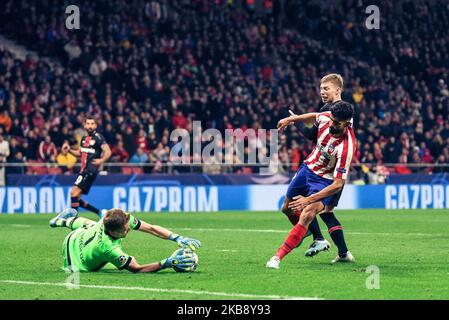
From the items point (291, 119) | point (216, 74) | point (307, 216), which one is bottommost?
point (307, 216)

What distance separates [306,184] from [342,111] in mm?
1287

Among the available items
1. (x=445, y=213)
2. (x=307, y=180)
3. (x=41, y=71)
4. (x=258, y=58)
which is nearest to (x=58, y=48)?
(x=41, y=71)

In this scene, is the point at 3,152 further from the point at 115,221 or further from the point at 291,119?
the point at 115,221

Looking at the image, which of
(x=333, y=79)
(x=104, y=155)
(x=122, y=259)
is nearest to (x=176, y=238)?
(x=122, y=259)

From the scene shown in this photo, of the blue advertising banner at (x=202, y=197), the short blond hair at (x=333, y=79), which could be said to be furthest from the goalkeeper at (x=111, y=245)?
the blue advertising banner at (x=202, y=197)

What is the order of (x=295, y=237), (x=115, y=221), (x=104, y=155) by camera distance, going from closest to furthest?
(x=115, y=221), (x=295, y=237), (x=104, y=155)

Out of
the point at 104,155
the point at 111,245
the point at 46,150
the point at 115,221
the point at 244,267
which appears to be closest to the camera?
the point at 115,221

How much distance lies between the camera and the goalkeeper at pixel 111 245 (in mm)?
11258

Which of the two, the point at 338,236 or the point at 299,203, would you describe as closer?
the point at 299,203

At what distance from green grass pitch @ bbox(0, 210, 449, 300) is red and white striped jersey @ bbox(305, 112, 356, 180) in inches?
46.1

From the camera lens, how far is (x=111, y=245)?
11.4 m

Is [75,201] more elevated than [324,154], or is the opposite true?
[324,154]

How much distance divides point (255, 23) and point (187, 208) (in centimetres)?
1261

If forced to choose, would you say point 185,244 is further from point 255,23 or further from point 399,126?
point 255,23
